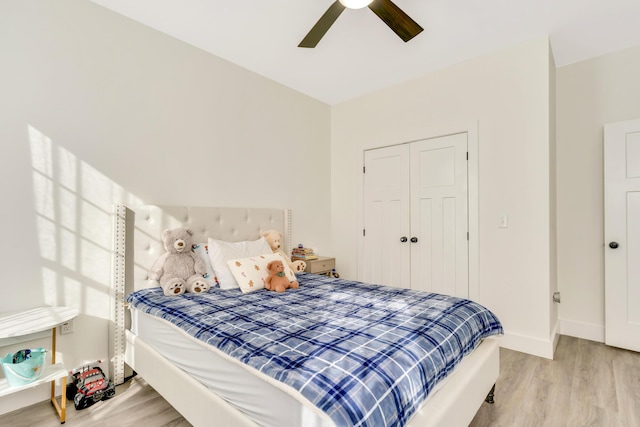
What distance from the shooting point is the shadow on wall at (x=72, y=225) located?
6.63 ft

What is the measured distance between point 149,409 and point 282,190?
2290mm

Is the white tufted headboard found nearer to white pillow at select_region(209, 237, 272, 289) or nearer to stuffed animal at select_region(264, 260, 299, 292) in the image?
white pillow at select_region(209, 237, 272, 289)

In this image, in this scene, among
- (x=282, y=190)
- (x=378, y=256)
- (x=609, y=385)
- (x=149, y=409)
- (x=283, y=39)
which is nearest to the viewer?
(x=149, y=409)

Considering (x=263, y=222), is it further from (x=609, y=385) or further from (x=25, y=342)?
(x=609, y=385)

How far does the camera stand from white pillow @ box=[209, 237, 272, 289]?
2449 millimetres

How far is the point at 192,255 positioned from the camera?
8.20ft

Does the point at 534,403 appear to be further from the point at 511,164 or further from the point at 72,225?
the point at 72,225

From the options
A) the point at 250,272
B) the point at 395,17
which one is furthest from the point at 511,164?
the point at 250,272

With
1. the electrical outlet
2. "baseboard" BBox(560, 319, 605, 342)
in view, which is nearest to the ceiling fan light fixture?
the electrical outlet

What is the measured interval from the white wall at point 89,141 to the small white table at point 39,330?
13 cm

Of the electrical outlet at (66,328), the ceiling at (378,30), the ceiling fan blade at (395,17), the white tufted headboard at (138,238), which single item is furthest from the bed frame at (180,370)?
the ceiling fan blade at (395,17)

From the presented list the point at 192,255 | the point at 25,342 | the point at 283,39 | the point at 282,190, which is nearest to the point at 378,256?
the point at 282,190

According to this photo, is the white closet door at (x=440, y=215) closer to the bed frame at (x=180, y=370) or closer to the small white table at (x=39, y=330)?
the bed frame at (x=180, y=370)

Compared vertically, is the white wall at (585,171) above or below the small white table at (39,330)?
above
